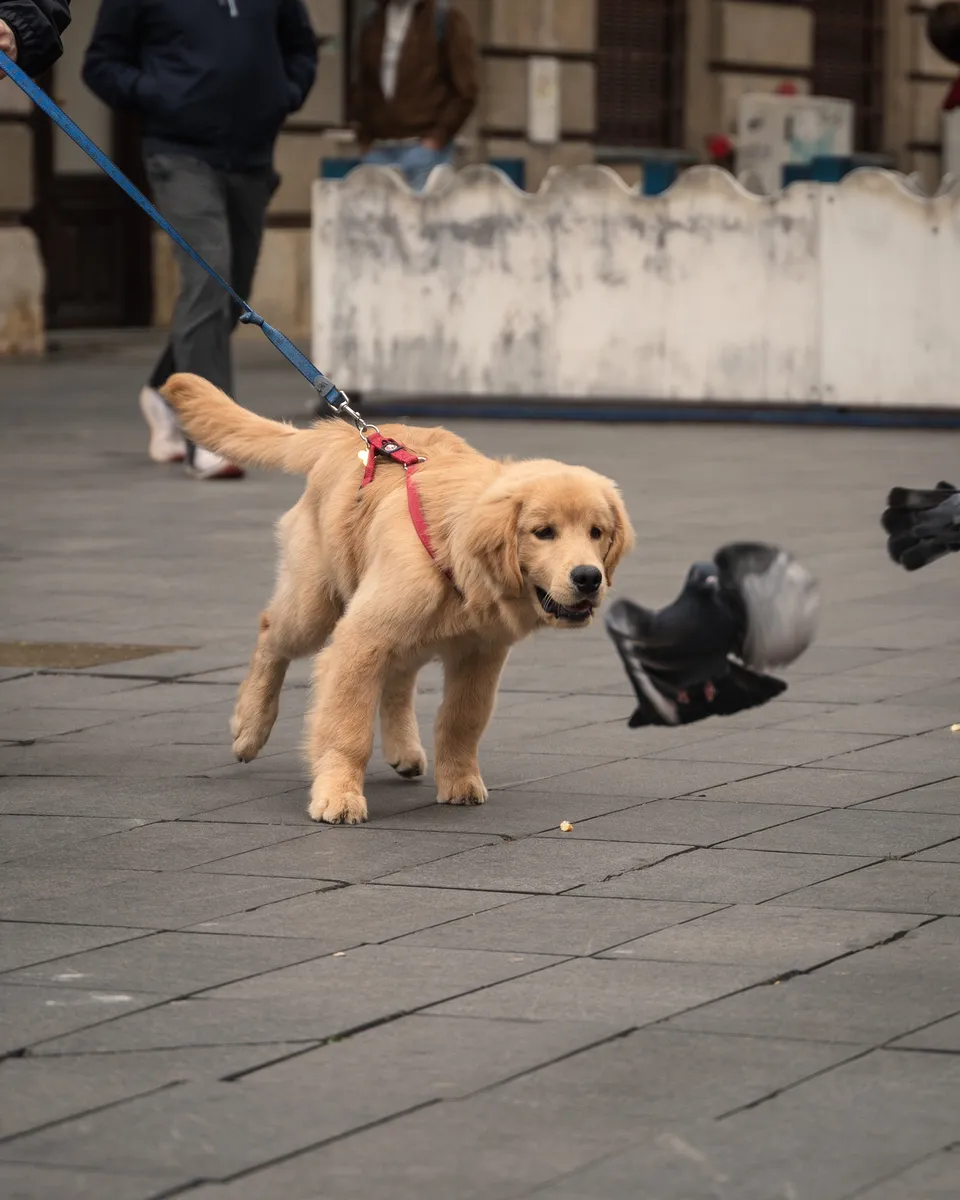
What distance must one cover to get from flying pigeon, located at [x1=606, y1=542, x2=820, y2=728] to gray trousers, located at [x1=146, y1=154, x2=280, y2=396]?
18.1 feet

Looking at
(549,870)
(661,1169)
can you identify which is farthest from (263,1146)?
(549,870)

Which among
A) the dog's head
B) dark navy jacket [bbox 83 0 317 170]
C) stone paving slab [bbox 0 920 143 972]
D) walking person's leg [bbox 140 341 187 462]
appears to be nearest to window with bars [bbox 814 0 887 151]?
walking person's leg [bbox 140 341 187 462]

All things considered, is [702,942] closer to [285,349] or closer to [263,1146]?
[263,1146]

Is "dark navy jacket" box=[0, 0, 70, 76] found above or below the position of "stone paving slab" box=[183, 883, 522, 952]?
above

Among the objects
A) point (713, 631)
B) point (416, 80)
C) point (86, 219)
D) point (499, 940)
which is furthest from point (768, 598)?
point (86, 219)

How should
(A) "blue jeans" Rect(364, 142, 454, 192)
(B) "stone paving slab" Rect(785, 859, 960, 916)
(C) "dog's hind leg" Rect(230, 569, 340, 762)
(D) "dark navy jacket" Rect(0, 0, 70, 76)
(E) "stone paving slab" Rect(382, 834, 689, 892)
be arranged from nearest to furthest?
(B) "stone paving slab" Rect(785, 859, 960, 916)
(E) "stone paving slab" Rect(382, 834, 689, 892)
(C) "dog's hind leg" Rect(230, 569, 340, 762)
(D) "dark navy jacket" Rect(0, 0, 70, 76)
(A) "blue jeans" Rect(364, 142, 454, 192)

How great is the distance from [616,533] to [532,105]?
19.6 metres

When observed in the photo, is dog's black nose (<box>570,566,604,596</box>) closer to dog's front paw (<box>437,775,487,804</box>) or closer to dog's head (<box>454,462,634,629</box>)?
dog's head (<box>454,462,634,629</box>)

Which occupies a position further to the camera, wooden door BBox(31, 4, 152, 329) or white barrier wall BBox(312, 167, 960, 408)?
wooden door BBox(31, 4, 152, 329)

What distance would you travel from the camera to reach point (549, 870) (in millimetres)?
4828

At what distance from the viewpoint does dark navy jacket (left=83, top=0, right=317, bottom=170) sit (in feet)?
37.0

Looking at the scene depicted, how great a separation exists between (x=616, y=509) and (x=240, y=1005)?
1626mm

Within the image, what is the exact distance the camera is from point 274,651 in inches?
231

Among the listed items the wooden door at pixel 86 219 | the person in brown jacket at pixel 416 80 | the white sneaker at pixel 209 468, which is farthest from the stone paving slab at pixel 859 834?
the wooden door at pixel 86 219
